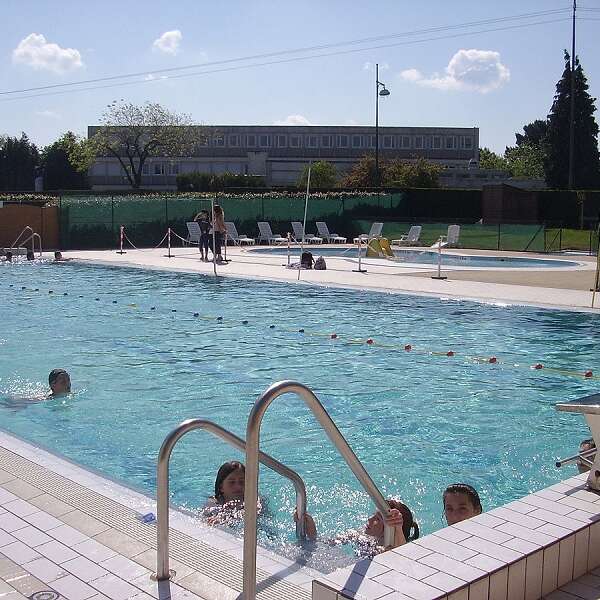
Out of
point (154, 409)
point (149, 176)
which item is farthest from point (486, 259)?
point (149, 176)

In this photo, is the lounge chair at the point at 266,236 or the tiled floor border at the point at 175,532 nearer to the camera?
the tiled floor border at the point at 175,532

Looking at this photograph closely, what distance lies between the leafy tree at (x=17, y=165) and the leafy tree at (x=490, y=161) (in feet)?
165

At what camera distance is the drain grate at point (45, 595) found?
12.7ft

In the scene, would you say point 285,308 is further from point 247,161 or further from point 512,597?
point 247,161

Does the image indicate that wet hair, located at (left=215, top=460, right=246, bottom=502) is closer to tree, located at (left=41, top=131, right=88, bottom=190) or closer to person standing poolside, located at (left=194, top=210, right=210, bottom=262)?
person standing poolside, located at (left=194, top=210, right=210, bottom=262)

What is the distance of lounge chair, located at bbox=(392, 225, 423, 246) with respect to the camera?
3014cm

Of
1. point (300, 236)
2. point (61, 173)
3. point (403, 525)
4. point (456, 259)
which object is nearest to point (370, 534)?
point (403, 525)

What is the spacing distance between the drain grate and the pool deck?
12040 mm

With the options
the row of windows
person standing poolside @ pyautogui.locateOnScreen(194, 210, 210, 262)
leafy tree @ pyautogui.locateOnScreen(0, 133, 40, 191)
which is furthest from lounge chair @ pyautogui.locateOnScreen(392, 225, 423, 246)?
leafy tree @ pyautogui.locateOnScreen(0, 133, 40, 191)

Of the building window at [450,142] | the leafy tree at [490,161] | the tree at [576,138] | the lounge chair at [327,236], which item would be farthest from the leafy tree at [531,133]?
the lounge chair at [327,236]

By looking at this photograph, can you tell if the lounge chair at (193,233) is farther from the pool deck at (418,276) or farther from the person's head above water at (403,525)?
the person's head above water at (403,525)

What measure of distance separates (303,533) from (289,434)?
3.40 metres

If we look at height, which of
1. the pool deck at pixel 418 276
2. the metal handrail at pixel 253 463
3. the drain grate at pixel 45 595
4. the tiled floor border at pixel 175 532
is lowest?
the tiled floor border at pixel 175 532

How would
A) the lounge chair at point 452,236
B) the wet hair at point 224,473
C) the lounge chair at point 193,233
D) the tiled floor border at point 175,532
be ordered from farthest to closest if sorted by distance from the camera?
the lounge chair at point 193,233, the lounge chair at point 452,236, the wet hair at point 224,473, the tiled floor border at point 175,532
